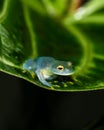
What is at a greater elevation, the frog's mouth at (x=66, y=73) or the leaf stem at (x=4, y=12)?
the leaf stem at (x=4, y=12)

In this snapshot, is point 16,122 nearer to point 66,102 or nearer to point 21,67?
point 66,102

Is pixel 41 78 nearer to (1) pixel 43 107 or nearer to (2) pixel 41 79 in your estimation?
(2) pixel 41 79

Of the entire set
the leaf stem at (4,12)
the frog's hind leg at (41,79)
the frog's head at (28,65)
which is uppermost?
the leaf stem at (4,12)

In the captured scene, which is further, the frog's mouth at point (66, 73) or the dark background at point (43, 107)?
the dark background at point (43, 107)

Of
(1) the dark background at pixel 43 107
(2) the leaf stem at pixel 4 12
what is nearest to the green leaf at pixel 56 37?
(2) the leaf stem at pixel 4 12

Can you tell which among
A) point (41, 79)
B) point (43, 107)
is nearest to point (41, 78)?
point (41, 79)

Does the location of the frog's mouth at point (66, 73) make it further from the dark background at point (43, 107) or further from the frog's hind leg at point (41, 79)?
the dark background at point (43, 107)

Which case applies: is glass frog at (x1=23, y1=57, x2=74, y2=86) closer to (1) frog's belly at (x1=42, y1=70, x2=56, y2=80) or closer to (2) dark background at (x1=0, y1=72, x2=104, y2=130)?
(1) frog's belly at (x1=42, y1=70, x2=56, y2=80)
